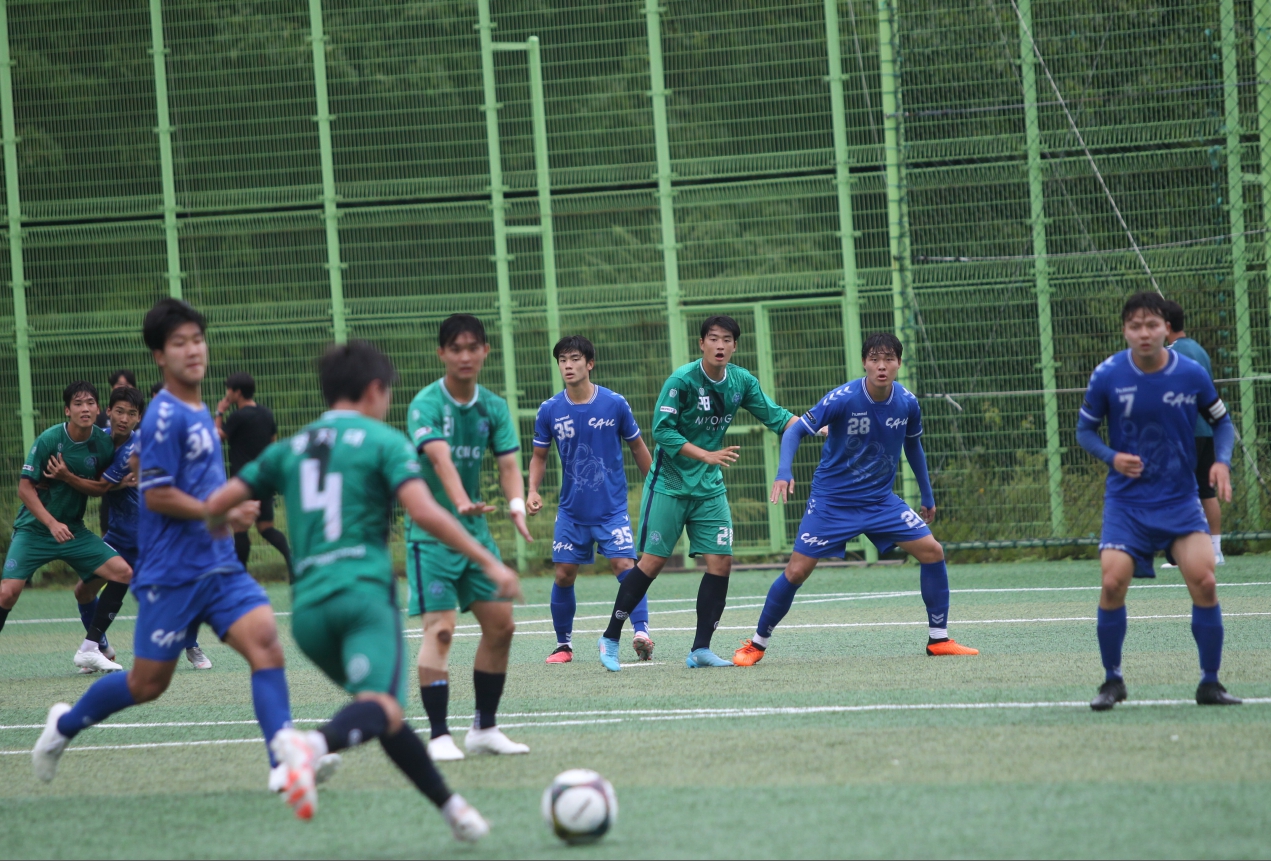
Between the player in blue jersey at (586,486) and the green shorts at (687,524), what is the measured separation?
0.70ft

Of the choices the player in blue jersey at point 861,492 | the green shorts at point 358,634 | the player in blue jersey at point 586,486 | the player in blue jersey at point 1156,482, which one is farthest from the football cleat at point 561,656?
the green shorts at point 358,634

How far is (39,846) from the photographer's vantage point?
4.91 m

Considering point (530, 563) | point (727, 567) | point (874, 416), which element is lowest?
point (530, 563)

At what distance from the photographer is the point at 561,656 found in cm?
927

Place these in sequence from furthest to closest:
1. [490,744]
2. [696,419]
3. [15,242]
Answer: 1. [15,242]
2. [696,419]
3. [490,744]

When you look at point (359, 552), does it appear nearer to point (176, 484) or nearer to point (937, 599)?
point (176, 484)

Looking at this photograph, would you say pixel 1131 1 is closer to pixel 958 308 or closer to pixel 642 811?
pixel 958 308

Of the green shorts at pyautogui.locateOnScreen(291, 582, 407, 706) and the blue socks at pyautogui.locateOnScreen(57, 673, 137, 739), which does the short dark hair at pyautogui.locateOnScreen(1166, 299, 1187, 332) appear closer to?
the green shorts at pyautogui.locateOnScreen(291, 582, 407, 706)

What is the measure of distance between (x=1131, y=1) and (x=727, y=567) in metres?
8.53

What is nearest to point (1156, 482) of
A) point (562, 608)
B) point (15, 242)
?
point (562, 608)

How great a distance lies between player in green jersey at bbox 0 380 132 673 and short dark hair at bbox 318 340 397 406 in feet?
18.4

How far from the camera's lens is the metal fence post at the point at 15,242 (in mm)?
16453

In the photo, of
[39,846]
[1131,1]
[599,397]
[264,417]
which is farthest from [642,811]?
[1131,1]

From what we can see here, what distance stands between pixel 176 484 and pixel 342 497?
133 cm
